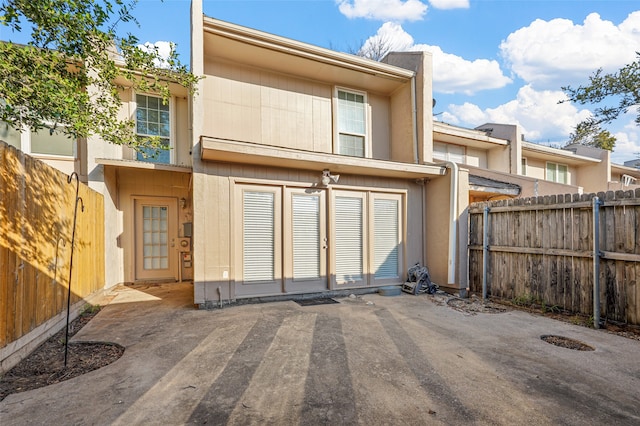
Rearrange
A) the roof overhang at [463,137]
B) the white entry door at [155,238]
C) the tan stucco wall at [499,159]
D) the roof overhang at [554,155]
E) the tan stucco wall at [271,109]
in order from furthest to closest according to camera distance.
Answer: the roof overhang at [554,155] < the tan stucco wall at [499,159] < the roof overhang at [463,137] < the white entry door at [155,238] < the tan stucco wall at [271,109]

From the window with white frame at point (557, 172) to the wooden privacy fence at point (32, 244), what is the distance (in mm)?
16542

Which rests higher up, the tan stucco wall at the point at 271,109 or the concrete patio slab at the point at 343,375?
the tan stucco wall at the point at 271,109

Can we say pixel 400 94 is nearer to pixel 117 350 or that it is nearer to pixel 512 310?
pixel 512 310

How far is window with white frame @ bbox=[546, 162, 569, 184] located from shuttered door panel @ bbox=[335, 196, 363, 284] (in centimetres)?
1144

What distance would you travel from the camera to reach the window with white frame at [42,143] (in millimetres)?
6449

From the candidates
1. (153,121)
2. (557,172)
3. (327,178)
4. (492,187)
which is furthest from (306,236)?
(557,172)

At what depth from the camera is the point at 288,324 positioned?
4.27m

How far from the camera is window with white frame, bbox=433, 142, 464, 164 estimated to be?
33.1ft

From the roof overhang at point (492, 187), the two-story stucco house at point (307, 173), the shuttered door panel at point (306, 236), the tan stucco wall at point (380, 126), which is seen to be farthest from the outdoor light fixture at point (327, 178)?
the roof overhang at point (492, 187)

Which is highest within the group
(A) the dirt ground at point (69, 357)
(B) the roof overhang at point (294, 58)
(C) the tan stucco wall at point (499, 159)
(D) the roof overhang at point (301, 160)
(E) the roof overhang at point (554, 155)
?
(B) the roof overhang at point (294, 58)

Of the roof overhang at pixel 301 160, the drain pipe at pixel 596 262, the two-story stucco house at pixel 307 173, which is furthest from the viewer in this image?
the two-story stucco house at pixel 307 173

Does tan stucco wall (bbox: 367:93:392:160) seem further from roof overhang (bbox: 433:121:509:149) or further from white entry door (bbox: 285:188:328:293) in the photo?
roof overhang (bbox: 433:121:509:149)

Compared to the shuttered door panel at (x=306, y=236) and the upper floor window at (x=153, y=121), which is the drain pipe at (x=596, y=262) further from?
the upper floor window at (x=153, y=121)

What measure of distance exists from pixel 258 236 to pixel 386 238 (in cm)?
300
